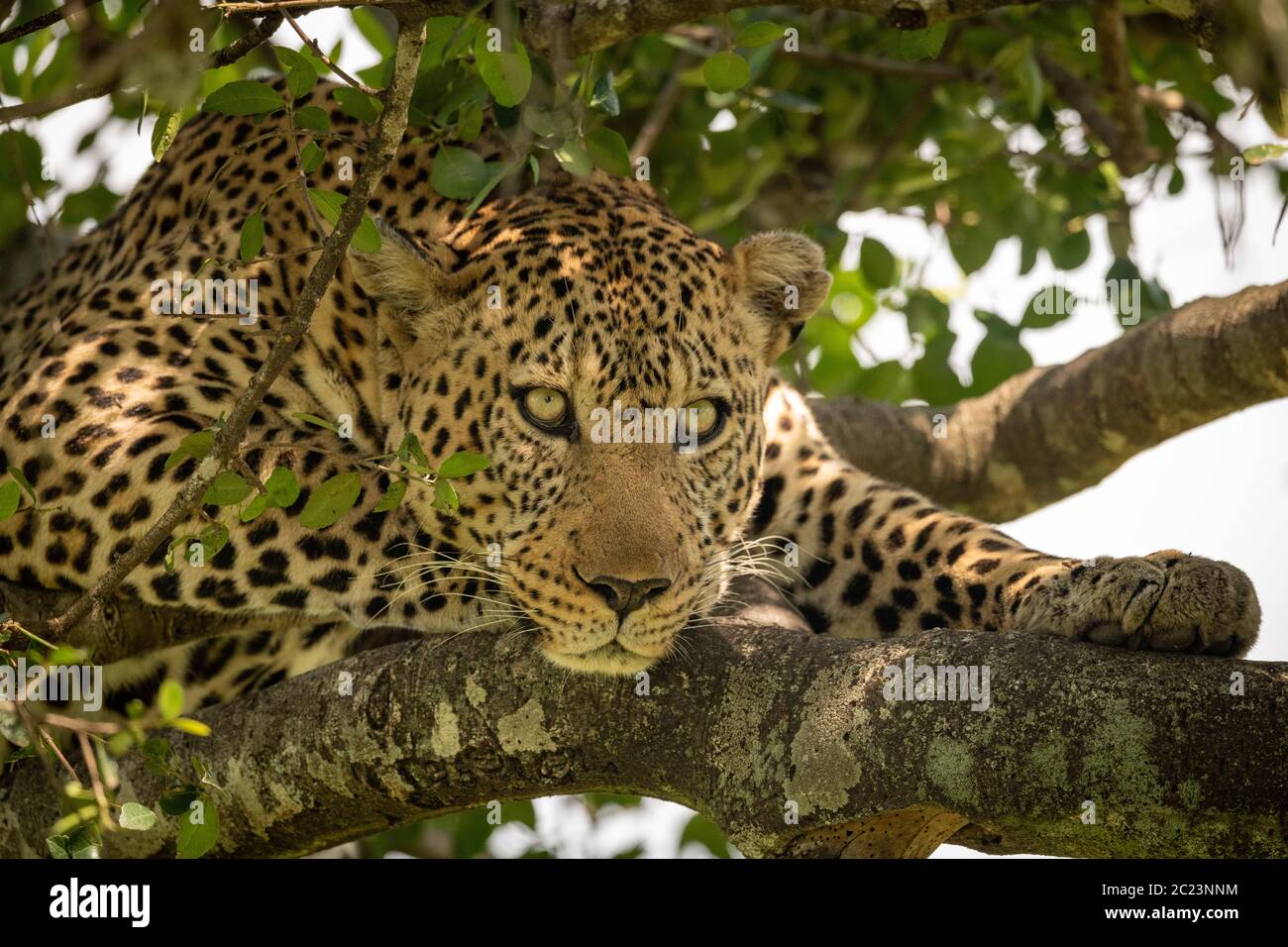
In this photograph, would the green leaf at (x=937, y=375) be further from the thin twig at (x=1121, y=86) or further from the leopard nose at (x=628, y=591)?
the leopard nose at (x=628, y=591)

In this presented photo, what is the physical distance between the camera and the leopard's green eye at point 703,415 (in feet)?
18.4

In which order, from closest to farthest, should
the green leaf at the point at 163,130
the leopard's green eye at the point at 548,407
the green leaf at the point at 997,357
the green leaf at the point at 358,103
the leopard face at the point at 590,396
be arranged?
the green leaf at the point at 163,130
the green leaf at the point at 358,103
the leopard face at the point at 590,396
the leopard's green eye at the point at 548,407
the green leaf at the point at 997,357

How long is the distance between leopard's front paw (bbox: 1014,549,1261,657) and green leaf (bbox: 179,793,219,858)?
2.38 m

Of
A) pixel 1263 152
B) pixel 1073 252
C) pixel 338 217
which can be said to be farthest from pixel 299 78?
pixel 1073 252

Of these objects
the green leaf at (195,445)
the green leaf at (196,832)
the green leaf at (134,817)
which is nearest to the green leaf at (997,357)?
the green leaf at (195,445)

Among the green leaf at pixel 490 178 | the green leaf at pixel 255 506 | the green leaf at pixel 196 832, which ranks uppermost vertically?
the green leaf at pixel 490 178

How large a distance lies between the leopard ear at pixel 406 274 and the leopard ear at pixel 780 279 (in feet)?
3.82

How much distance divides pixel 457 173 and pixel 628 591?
150 cm

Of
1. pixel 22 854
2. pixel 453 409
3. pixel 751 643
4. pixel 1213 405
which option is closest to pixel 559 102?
pixel 453 409

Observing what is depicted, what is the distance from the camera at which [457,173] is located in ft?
16.9

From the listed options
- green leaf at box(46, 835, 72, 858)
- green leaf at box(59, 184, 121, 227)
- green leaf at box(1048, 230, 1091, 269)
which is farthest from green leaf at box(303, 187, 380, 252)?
green leaf at box(1048, 230, 1091, 269)

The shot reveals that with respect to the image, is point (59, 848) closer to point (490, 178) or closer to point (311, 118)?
point (311, 118)
